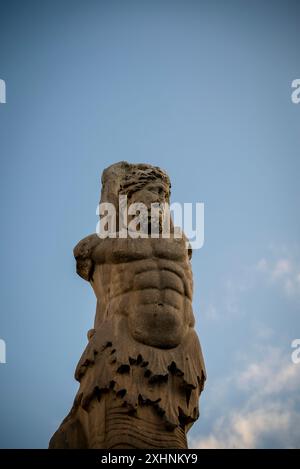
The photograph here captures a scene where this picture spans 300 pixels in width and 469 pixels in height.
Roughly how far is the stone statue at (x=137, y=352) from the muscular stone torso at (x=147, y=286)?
0.05 feet

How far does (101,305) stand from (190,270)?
158cm

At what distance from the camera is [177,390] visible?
9.29 m

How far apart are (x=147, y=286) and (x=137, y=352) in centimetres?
109

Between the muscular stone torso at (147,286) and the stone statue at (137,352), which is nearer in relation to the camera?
the stone statue at (137,352)

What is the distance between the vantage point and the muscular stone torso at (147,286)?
961 centimetres

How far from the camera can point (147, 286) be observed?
9.87m

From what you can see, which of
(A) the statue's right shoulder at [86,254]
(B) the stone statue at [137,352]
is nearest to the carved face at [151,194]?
(B) the stone statue at [137,352]

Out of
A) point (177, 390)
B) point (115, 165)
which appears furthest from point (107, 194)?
point (177, 390)

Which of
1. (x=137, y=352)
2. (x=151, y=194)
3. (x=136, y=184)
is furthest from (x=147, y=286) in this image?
(x=136, y=184)

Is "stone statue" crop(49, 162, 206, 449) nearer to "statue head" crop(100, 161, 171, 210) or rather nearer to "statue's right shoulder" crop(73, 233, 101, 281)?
"statue's right shoulder" crop(73, 233, 101, 281)

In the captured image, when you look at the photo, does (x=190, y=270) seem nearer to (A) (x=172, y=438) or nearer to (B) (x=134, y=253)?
(B) (x=134, y=253)

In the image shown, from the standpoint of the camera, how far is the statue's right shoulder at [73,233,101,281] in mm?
10719

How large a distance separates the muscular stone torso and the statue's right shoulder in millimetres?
70

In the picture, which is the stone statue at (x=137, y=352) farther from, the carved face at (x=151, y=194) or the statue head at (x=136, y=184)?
the statue head at (x=136, y=184)
